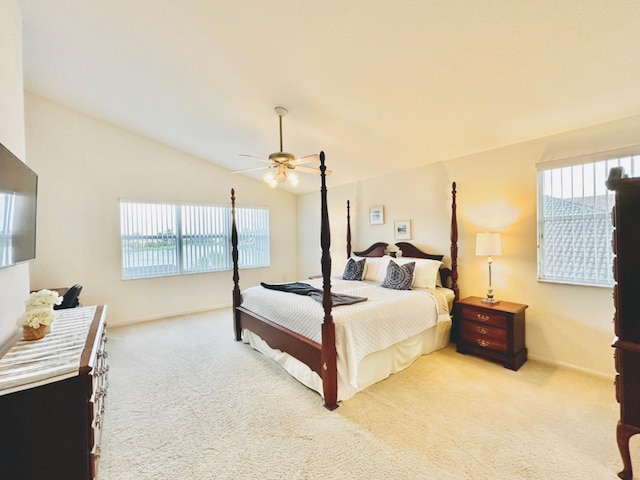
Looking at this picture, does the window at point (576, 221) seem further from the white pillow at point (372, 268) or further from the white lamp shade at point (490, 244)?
the white pillow at point (372, 268)

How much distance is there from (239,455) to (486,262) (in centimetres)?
328

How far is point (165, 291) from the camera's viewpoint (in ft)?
16.2

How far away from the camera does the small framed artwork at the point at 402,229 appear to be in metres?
4.33

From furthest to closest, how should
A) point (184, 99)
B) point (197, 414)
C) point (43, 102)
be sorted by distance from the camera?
point (43, 102), point (184, 99), point (197, 414)

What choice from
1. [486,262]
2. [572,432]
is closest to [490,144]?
[486,262]

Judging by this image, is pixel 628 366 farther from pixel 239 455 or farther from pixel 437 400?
pixel 239 455

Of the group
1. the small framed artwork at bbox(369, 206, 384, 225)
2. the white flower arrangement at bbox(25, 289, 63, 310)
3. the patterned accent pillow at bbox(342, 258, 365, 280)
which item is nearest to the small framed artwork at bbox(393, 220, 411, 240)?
the small framed artwork at bbox(369, 206, 384, 225)

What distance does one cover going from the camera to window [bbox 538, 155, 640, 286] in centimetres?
266

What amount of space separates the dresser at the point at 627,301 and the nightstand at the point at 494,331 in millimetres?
1305

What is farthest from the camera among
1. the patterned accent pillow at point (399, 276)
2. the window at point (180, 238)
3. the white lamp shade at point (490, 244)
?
the window at point (180, 238)

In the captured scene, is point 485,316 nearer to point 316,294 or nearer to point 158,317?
point 316,294

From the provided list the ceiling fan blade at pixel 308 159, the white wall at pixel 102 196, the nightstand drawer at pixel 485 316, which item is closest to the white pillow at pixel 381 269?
the nightstand drawer at pixel 485 316

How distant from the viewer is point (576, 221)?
2.83 metres

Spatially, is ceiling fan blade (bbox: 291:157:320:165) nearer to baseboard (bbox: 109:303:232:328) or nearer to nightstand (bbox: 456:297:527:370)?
nightstand (bbox: 456:297:527:370)
